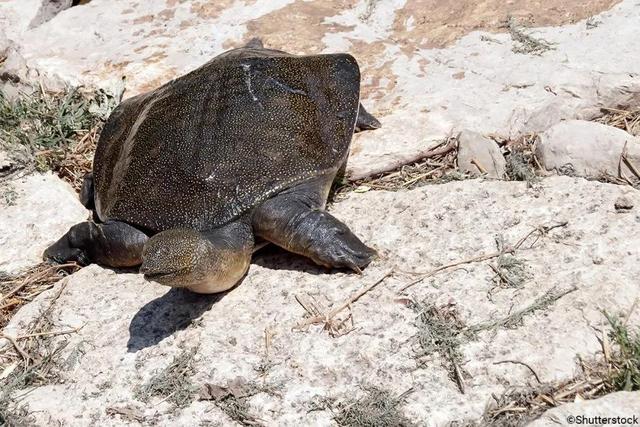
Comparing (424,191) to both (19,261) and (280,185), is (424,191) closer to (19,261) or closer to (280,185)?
(280,185)

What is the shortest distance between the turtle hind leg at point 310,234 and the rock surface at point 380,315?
0.36 ft

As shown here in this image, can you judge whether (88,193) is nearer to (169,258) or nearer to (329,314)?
(169,258)

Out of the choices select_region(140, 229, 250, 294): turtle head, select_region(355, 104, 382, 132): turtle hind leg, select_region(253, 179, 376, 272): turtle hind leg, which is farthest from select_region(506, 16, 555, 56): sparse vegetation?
select_region(140, 229, 250, 294): turtle head

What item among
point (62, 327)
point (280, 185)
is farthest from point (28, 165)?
point (280, 185)

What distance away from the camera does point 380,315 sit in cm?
315

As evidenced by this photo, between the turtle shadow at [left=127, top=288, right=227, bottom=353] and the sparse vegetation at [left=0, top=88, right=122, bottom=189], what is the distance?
155 centimetres

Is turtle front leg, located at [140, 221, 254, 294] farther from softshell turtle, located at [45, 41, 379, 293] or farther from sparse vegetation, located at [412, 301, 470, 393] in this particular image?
sparse vegetation, located at [412, 301, 470, 393]

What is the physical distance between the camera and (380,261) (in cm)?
347

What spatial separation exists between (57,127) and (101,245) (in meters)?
1.47

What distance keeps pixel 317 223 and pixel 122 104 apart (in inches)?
71.5

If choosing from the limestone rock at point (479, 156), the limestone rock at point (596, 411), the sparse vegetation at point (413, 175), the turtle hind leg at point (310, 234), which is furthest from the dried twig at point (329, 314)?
the limestone rock at point (479, 156)

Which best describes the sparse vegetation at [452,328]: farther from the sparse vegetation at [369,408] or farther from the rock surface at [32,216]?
the rock surface at [32,216]

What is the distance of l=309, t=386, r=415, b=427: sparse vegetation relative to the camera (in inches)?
108

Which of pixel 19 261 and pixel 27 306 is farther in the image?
pixel 19 261
